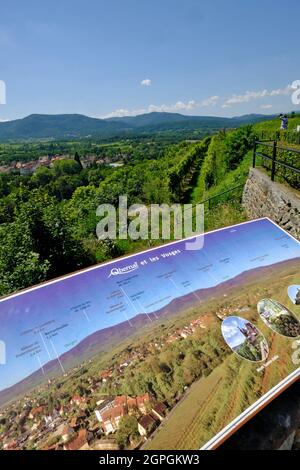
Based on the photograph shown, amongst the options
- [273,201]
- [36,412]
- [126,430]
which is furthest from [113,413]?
[273,201]

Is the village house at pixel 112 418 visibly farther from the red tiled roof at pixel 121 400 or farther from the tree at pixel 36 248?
the tree at pixel 36 248

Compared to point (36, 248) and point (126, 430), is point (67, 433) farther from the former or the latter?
point (36, 248)

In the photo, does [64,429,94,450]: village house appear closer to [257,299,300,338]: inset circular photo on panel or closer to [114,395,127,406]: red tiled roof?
[114,395,127,406]: red tiled roof

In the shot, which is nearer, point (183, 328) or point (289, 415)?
point (289, 415)

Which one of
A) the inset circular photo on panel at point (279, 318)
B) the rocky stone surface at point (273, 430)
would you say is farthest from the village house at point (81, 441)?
the inset circular photo on panel at point (279, 318)
